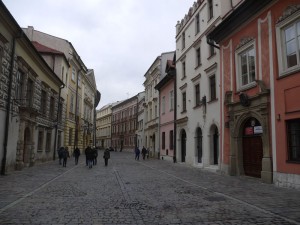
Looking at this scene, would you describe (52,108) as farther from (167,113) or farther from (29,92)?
(167,113)

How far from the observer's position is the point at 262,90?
13.7 meters

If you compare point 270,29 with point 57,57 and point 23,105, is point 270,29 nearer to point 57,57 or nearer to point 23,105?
point 23,105

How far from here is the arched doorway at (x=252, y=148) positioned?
14.8 metres

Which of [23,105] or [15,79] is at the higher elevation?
[15,79]

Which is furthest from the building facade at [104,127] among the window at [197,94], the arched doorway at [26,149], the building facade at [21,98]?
the arched doorway at [26,149]

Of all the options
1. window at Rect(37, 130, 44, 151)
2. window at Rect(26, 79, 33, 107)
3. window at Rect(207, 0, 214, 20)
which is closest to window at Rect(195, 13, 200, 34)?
window at Rect(207, 0, 214, 20)

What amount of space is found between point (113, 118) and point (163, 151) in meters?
51.9

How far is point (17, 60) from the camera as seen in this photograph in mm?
17500

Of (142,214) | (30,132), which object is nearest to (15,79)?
(30,132)

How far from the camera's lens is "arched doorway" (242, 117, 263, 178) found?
1482 cm

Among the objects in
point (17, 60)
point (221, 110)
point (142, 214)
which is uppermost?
point (17, 60)

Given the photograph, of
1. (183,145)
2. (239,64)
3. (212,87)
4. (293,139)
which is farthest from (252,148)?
(183,145)

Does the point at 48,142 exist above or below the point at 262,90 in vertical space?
below

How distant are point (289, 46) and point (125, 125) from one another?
61444mm
